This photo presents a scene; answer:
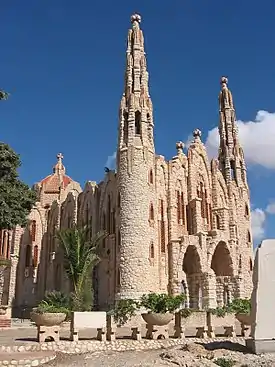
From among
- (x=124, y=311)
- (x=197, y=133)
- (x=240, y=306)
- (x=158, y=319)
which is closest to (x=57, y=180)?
(x=197, y=133)

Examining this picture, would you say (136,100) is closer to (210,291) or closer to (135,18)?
(135,18)

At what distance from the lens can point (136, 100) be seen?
35.9 m

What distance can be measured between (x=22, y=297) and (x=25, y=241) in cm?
555

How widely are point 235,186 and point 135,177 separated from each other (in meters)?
14.6

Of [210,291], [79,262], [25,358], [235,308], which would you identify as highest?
[79,262]

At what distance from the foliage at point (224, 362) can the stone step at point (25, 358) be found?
5.52 metres

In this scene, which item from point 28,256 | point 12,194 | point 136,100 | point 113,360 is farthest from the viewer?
point 28,256

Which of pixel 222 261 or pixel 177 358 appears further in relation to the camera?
pixel 222 261

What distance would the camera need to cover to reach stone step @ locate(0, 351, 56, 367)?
14031 millimetres

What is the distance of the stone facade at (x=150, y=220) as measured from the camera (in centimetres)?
3247

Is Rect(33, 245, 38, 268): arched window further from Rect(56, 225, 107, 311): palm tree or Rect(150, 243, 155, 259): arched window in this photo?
Rect(150, 243, 155, 259): arched window

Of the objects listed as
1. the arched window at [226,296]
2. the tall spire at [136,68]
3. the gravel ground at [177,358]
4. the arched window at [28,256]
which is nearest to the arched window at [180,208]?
the arched window at [226,296]

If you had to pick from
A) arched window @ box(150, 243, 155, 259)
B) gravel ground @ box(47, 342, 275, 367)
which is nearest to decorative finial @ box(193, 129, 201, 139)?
arched window @ box(150, 243, 155, 259)

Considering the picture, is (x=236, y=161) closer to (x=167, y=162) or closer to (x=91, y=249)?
(x=167, y=162)
